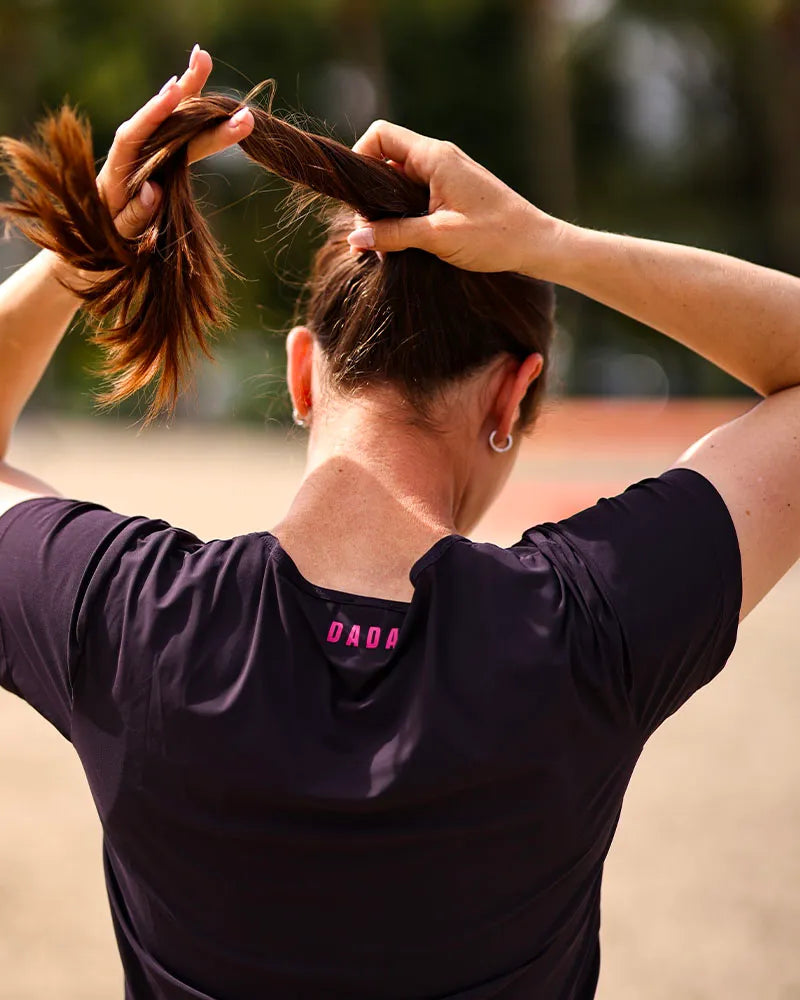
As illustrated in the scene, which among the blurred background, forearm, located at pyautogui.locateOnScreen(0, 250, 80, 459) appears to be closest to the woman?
forearm, located at pyautogui.locateOnScreen(0, 250, 80, 459)

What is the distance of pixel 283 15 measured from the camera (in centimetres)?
3338

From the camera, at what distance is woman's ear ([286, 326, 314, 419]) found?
6.10 feet

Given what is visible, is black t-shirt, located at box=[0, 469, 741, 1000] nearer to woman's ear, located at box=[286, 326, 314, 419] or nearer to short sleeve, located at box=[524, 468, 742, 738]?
short sleeve, located at box=[524, 468, 742, 738]

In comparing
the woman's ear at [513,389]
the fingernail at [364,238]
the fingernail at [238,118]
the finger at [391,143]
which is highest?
the finger at [391,143]

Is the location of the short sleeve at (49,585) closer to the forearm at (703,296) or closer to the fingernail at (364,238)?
the fingernail at (364,238)

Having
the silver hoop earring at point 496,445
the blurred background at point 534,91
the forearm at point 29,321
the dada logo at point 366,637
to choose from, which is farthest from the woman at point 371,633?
the blurred background at point 534,91

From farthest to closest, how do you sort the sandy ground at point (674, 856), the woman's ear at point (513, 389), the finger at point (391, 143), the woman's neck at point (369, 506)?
the sandy ground at point (674, 856), the woman's ear at point (513, 389), the finger at point (391, 143), the woman's neck at point (369, 506)

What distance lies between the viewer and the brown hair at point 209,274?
145 cm

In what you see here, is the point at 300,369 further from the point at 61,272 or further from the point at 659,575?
the point at 659,575

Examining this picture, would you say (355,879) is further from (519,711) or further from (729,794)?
(729,794)

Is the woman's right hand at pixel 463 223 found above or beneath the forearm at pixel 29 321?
above

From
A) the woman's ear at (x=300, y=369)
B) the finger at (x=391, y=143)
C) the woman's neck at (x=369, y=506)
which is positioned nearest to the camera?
the woman's neck at (x=369, y=506)

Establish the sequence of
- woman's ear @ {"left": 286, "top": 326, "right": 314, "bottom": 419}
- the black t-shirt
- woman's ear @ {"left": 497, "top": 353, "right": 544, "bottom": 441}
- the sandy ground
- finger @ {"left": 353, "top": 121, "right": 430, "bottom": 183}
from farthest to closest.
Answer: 1. the sandy ground
2. woman's ear @ {"left": 286, "top": 326, "right": 314, "bottom": 419}
3. woman's ear @ {"left": 497, "top": 353, "right": 544, "bottom": 441}
4. finger @ {"left": 353, "top": 121, "right": 430, "bottom": 183}
5. the black t-shirt

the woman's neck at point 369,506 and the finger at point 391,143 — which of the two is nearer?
the woman's neck at point 369,506
